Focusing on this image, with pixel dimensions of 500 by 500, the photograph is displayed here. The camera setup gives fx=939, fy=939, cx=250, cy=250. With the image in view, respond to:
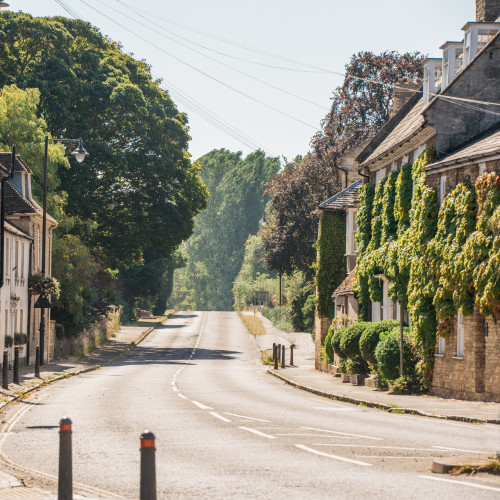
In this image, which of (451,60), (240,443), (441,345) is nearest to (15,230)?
(451,60)

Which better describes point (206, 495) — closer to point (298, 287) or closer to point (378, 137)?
point (378, 137)

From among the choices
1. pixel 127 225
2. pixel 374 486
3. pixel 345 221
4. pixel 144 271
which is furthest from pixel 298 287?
pixel 374 486

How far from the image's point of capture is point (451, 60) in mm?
30453

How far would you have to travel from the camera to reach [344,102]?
64438 millimetres

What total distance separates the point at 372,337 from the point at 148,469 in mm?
23593

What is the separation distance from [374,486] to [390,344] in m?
18.3

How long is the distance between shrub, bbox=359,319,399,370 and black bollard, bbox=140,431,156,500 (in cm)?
2309

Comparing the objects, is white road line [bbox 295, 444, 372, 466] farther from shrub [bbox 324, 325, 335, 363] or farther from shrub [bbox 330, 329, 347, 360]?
shrub [bbox 324, 325, 335, 363]

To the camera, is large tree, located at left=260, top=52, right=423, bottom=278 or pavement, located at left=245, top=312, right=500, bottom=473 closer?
pavement, located at left=245, top=312, right=500, bottom=473

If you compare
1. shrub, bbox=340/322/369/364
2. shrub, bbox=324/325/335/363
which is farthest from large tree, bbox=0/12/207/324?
shrub, bbox=340/322/369/364

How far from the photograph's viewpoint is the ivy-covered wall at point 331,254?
1726 inches

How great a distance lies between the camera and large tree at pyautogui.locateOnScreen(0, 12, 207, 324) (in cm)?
5566

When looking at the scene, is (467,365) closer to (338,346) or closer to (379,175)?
(338,346)

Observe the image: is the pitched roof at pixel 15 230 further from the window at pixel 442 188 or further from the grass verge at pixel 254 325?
the grass verge at pixel 254 325
